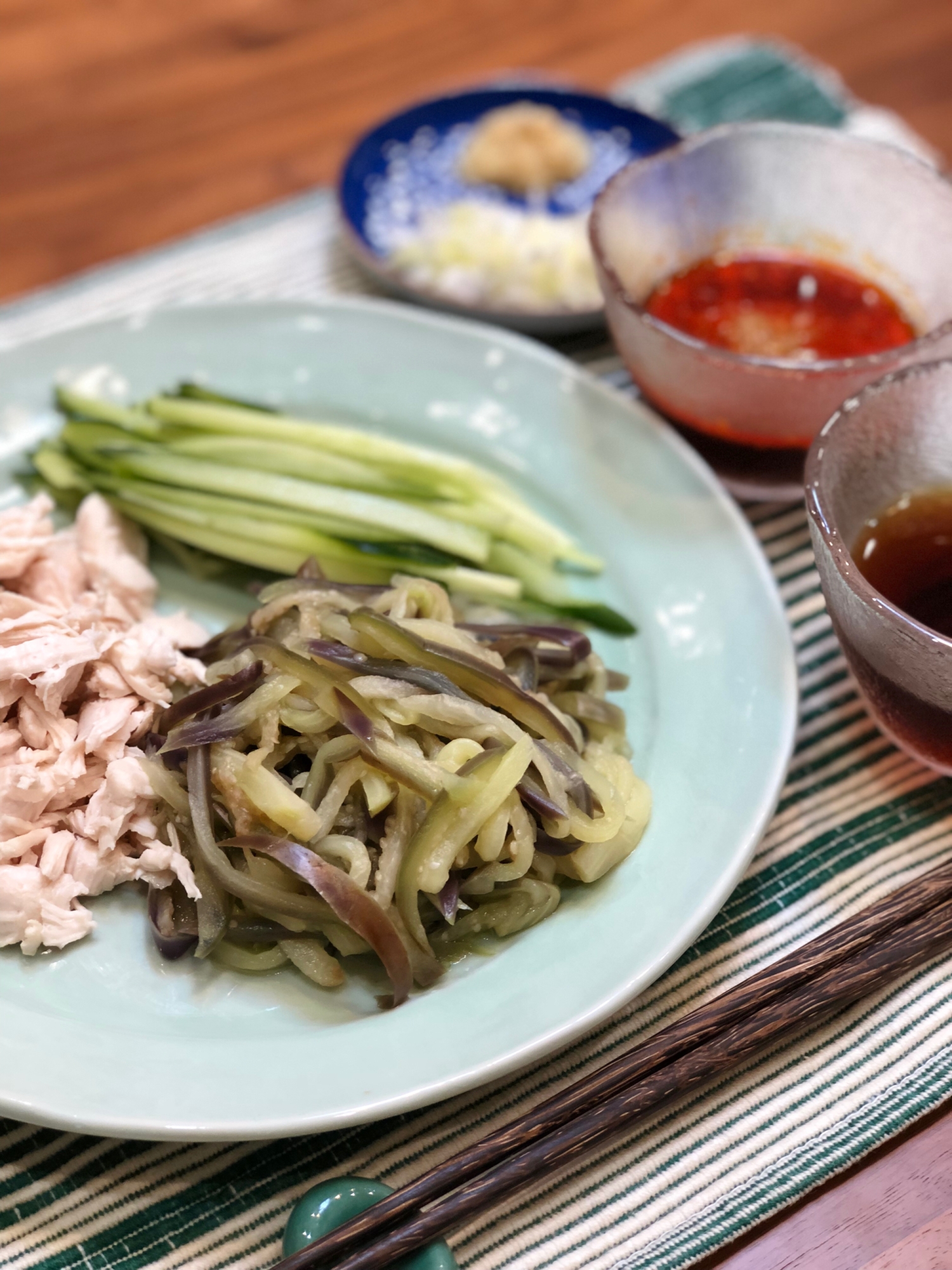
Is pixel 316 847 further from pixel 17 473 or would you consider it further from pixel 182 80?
pixel 182 80

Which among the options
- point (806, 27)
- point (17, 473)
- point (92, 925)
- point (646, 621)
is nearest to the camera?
point (92, 925)

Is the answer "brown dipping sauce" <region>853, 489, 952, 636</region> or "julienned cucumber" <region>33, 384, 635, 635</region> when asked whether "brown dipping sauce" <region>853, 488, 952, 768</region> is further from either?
"julienned cucumber" <region>33, 384, 635, 635</region>

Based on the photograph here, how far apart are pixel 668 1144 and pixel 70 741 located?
1270 mm

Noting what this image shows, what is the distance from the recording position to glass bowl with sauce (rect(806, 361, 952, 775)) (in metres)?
2.03

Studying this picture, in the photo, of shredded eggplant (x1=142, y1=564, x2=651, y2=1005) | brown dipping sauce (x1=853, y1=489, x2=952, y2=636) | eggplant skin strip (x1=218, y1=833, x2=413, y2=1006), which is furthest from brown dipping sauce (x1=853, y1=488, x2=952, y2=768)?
eggplant skin strip (x1=218, y1=833, x2=413, y2=1006)

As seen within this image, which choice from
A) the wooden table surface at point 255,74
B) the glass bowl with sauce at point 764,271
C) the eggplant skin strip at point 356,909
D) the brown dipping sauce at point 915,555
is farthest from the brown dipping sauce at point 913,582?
the wooden table surface at point 255,74

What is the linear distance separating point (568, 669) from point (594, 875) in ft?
1.45

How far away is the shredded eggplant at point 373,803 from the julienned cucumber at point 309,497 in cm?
44

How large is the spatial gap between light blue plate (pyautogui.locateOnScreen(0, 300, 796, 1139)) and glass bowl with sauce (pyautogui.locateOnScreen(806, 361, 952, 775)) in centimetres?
20

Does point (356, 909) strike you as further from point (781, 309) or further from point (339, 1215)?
point (781, 309)

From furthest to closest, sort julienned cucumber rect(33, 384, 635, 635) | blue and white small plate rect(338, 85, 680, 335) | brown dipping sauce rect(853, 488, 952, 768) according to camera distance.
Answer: blue and white small plate rect(338, 85, 680, 335), julienned cucumber rect(33, 384, 635, 635), brown dipping sauce rect(853, 488, 952, 768)

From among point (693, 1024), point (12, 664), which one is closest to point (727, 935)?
point (693, 1024)

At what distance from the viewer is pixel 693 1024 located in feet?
5.99

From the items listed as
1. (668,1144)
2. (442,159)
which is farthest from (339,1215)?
(442,159)
